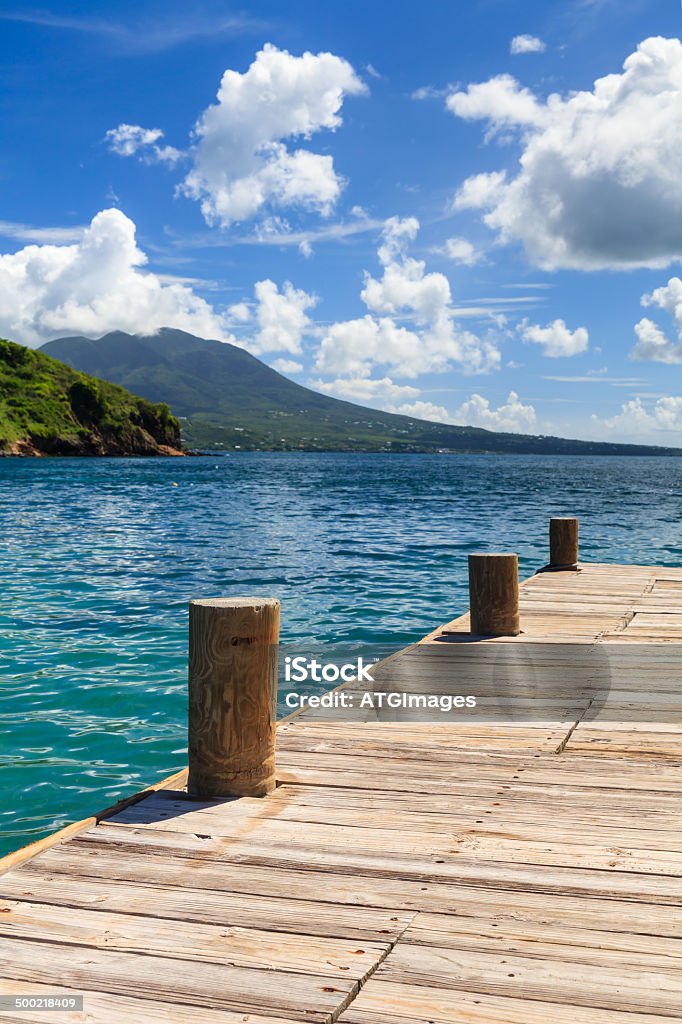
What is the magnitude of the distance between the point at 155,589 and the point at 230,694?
13826 millimetres

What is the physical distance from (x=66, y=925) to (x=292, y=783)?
1.87 metres

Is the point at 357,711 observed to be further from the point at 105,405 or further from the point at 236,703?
the point at 105,405

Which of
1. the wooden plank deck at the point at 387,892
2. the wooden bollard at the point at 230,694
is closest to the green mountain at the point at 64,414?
the wooden bollard at the point at 230,694

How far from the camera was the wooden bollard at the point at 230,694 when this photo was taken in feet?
15.2

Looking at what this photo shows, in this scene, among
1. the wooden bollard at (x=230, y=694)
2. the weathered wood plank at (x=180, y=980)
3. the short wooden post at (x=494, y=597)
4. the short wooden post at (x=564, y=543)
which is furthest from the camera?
the short wooden post at (x=564, y=543)

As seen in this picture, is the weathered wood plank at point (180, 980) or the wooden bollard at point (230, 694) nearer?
the weathered wood plank at point (180, 980)

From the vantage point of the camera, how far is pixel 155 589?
711 inches

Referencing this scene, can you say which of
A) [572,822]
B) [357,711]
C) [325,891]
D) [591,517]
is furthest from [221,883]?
[591,517]

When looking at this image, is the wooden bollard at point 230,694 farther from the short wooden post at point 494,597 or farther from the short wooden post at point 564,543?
the short wooden post at point 564,543

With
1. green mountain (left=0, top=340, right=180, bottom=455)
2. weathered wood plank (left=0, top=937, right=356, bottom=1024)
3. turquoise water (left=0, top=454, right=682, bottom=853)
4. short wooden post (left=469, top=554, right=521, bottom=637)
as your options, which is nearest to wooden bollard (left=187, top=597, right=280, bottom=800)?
weathered wood plank (left=0, top=937, right=356, bottom=1024)

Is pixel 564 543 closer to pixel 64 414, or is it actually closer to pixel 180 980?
pixel 180 980

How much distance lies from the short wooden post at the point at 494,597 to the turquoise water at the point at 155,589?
347 centimetres

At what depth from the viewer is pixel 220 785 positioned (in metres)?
4.70

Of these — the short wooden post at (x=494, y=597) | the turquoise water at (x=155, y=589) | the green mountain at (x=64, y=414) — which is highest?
the green mountain at (x=64, y=414)
